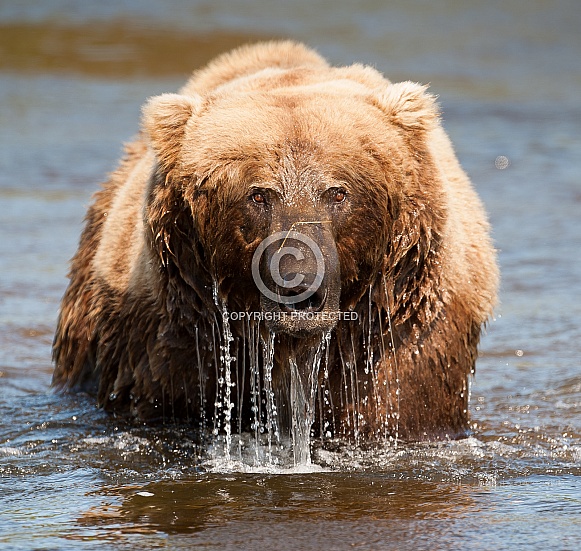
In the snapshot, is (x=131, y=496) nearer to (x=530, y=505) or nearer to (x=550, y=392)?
(x=530, y=505)

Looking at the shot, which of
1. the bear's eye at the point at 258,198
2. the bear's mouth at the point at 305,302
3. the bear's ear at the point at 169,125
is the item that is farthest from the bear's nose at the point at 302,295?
the bear's ear at the point at 169,125

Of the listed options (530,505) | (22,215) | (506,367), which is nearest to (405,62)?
(22,215)

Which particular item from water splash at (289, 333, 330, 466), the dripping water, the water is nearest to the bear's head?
the dripping water

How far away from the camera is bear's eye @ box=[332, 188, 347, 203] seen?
16.2 ft

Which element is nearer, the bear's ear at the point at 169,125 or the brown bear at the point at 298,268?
the brown bear at the point at 298,268

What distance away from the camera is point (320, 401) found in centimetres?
560

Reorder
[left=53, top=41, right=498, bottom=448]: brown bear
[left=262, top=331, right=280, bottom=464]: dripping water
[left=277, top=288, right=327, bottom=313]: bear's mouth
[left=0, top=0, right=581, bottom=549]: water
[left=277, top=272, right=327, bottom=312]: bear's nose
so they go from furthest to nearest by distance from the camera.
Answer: [left=262, top=331, right=280, bottom=464]: dripping water
[left=53, top=41, right=498, bottom=448]: brown bear
[left=277, top=288, right=327, bottom=313]: bear's mouth
[left=277, top=272, right=327, bottom=312]: bear's nose
[left=0, top=0, right=581, bottom=549]: water

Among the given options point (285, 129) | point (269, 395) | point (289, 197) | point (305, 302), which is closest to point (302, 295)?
point (305, 302)

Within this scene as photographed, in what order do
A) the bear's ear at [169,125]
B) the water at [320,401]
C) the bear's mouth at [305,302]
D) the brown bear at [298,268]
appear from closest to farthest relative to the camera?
the water at [320,401], the bear's mouth at [305,302], the brown bear at [298,268], the bear's ear at [169,125]

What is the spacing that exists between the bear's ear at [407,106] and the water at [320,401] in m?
1.18

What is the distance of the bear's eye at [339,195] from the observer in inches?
195

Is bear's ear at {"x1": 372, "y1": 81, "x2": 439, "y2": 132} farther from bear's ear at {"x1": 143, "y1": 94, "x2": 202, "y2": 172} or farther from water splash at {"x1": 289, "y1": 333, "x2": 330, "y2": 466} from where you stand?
water splash at {"x1": 289, "y1": 333, "x2": 330, "y2": 466}

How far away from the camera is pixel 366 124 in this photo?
16.9ft

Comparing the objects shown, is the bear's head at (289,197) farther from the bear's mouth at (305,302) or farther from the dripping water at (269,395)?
the dripping water at (269,395)
